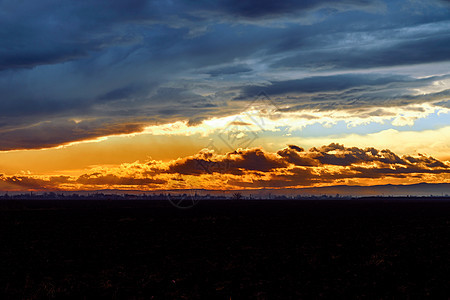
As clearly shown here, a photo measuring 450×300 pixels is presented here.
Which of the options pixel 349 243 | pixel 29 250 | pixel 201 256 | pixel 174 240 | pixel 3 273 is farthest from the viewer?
pixel 174 240

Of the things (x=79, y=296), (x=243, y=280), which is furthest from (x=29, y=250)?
(x=243, y=280)

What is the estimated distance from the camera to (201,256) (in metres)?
32.7

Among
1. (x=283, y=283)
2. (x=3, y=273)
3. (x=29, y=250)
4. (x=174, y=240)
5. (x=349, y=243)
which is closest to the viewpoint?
(x=283, y=283)

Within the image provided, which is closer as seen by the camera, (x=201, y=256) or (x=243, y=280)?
(x=243, y=280)

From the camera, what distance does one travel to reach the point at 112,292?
2097cm

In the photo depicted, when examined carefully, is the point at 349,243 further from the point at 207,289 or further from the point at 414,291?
the point at 207,289

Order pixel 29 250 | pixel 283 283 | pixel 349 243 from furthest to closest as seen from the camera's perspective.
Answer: pixel 349 243, pixel 29 250, pixel 283 283

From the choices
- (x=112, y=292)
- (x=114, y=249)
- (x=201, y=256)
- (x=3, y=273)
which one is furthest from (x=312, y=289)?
(x=114, y=249)

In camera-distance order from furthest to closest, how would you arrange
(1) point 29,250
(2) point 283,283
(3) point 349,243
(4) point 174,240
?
(4) point 174,240
(3) point 349,243
(1) point 29,250
(2) point 283,283

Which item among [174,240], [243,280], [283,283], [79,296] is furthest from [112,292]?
[174,240]

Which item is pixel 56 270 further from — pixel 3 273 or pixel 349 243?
pixel 349 243

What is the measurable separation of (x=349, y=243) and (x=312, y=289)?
1981cm

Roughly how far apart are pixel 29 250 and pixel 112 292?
19248 millimetres

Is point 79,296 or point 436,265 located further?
point 436,265
